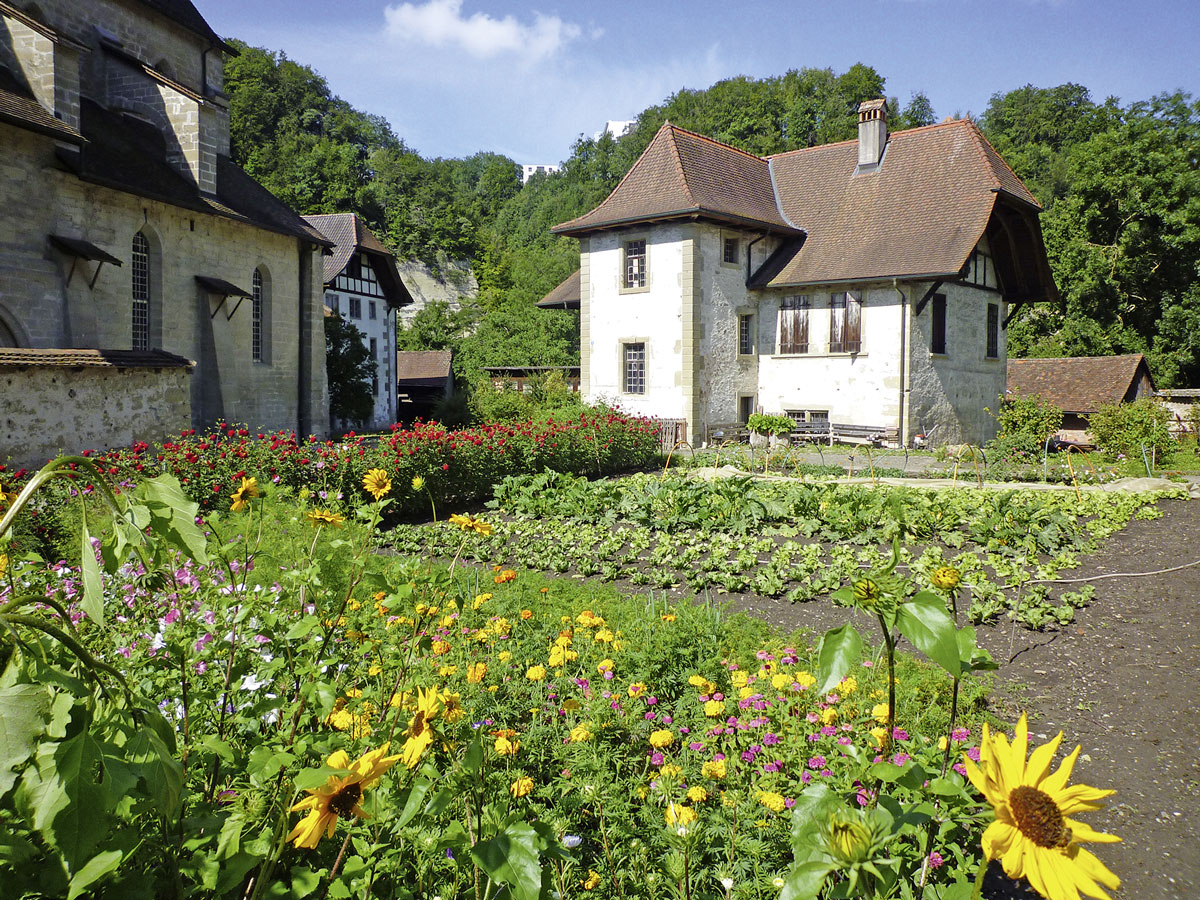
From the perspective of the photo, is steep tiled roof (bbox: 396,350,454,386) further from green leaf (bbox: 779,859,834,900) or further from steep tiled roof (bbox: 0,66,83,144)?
green leaf (bbox: 779,859,834,900)

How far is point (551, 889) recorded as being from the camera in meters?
1.80

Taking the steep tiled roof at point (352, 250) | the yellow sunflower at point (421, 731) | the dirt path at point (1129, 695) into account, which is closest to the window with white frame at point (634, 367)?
the steep tiled roof at point (352, 250)

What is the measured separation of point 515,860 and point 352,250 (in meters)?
35.4

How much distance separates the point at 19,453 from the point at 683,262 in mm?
17695

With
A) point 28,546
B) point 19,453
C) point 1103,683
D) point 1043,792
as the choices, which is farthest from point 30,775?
point 19,453

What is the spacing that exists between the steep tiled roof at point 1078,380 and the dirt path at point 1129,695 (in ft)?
73.5

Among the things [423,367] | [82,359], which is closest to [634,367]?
[82,359]

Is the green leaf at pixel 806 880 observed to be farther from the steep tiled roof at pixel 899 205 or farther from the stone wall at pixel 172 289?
the steep tiled roof at pixel 899 205

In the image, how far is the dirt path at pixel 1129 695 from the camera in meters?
3.54

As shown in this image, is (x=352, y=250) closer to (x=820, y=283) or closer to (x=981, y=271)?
(x=820, y=283)

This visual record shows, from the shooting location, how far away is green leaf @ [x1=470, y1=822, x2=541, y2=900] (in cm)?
149

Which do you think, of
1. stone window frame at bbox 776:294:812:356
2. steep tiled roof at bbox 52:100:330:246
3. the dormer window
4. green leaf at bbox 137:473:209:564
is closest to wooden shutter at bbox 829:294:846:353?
stone window frame at bbox 776:294:812:356

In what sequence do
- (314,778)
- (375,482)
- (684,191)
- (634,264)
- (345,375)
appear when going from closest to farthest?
(314,778)
(375,482)
(684,191)
(634,264)
(345,375)

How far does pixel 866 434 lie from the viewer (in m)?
23.7
